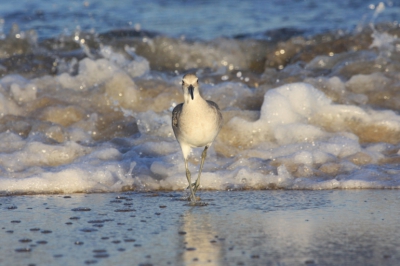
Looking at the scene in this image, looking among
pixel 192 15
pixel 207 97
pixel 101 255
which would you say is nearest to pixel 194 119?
pixel 101 255

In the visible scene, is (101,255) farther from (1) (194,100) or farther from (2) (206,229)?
(1) (194,100)

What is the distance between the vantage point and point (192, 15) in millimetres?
14359

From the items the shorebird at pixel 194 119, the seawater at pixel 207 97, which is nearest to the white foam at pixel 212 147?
the seawater at pixel 207 97

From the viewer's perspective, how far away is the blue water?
12977mm

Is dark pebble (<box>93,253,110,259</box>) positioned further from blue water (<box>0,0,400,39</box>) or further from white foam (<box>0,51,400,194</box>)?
blue water (<box>0,0,400,39</box>)

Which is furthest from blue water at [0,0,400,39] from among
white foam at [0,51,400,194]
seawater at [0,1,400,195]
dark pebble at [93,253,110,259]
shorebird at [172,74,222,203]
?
dark pebble at [93,253,110,259]

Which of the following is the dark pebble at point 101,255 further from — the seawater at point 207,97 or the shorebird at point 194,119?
the seawater at point 207,97

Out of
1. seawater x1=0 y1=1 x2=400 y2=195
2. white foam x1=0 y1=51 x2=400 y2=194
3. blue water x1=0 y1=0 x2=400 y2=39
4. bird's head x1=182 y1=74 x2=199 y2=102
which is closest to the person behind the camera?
bird's head x1=182 y1=74 x2=199 y2=102

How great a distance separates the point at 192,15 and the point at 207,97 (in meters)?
5.99

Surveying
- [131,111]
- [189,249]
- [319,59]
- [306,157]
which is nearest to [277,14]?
[319,59]

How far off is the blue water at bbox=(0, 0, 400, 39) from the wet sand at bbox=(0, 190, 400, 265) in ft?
24.4

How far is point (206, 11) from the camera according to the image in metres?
14.7

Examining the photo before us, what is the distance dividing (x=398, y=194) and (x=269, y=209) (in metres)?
1.19

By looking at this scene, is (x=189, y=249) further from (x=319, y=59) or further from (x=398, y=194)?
(x=319, y=59)
